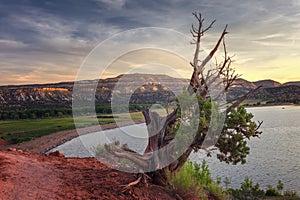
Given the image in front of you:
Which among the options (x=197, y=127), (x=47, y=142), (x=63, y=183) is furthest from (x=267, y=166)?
(x=47, y=142)

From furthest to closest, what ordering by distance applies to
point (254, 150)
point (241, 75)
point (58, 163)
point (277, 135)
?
point (277, 135) → point (254, 150) → point (58, 163) → point (241, 75)

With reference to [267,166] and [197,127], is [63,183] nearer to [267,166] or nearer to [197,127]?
[197,127]

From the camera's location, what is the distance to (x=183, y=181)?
11398 millimetres

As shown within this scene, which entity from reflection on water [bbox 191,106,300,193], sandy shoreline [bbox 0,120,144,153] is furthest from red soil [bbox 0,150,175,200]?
sandy shoreline [bbox 0,120,144,153]

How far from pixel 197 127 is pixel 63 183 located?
4.50 metres

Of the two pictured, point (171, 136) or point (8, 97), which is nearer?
point (171, 136)

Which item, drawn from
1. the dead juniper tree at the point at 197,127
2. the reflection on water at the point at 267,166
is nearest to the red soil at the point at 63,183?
the dead juniper tree at the point at 197,127

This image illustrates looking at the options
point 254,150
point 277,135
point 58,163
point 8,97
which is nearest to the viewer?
point 58,163

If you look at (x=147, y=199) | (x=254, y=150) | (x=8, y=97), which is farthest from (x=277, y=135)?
(x=8, y=97)

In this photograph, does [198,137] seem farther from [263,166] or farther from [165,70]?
[263,166]

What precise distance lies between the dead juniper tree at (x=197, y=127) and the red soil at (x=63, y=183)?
21.9 inches

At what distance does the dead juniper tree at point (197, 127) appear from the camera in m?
10.5

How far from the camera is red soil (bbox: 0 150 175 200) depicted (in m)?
9.57

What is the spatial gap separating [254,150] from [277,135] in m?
10.0
